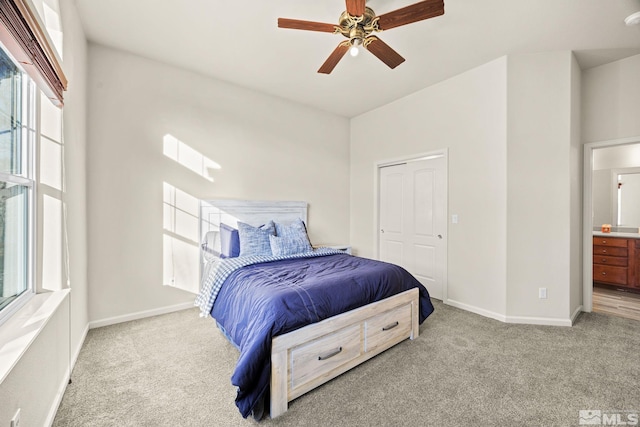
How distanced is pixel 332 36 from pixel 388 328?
2.76 m

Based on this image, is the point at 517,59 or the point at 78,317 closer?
the point at 78,317

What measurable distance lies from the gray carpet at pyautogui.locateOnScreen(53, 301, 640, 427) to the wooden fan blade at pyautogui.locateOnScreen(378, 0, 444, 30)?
257 cm

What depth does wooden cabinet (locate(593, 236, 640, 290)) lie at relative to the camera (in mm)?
3967

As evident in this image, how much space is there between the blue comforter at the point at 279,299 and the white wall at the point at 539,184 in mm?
1277

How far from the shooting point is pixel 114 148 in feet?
9.57

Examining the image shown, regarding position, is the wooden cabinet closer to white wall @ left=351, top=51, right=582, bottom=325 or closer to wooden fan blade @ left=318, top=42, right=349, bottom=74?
white wall @ left=351, top=51, right=582, bottom=325

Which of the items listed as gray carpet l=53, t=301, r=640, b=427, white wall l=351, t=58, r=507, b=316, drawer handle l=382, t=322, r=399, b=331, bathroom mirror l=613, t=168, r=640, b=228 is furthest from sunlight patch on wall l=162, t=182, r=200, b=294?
bathroom mirror l=613, t=168, r=640, b=228

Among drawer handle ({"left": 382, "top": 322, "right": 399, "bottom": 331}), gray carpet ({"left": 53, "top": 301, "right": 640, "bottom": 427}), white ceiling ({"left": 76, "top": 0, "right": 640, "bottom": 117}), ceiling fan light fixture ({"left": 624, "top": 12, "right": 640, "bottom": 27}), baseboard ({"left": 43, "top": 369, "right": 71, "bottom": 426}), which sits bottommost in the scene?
gray carpet ({"left": 53, "top": 301, "right": 640, "bottom": 427})

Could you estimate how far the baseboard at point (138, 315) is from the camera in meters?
2.82

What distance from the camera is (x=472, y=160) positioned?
336 cm

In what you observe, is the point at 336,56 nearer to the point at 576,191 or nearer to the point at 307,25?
the point at 307,25

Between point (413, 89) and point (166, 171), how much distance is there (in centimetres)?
338

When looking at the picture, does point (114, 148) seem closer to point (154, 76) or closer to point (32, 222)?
point (154, 76)

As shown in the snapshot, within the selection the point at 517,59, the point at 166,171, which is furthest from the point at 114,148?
the point at 517,59
